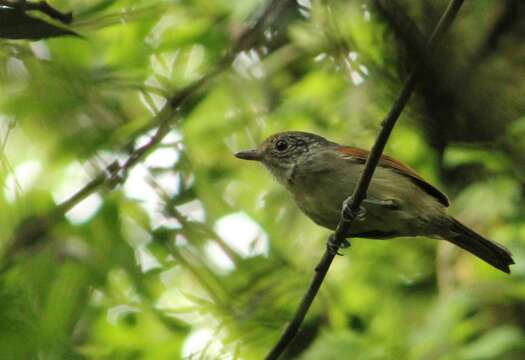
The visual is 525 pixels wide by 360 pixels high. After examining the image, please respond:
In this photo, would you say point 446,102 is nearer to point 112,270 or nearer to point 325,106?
point 112,270

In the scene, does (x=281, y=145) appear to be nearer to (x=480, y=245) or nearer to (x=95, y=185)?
(x=480, y=245)

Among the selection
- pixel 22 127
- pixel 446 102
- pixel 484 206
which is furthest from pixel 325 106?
pixel 22 127

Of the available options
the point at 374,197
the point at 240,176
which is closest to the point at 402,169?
the point at 374,197

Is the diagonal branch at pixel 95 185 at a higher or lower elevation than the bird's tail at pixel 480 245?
higher

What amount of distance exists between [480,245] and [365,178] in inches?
73.7

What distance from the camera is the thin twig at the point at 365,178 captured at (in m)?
2.85

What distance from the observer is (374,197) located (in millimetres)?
4688

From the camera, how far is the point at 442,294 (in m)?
6.96

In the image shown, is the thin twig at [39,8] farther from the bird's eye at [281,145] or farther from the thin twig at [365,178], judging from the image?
the bird's eye at [281,145]

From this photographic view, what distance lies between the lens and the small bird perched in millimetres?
4625

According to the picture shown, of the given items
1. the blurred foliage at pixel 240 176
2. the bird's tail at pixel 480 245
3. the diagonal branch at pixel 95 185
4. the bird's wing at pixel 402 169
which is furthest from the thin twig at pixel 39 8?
the bird's tail at pixel 480 245

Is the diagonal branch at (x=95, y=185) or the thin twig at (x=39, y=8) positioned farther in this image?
the diagonal branch at (x=95, y=185)

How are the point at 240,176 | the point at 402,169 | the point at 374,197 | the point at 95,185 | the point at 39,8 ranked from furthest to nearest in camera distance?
1. the point at 240,176
2. the point at 402,169
3. the point at 374,197
4. the point at 95,185
5. the point at 39,8

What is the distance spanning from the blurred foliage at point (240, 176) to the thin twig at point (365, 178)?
559 mm
